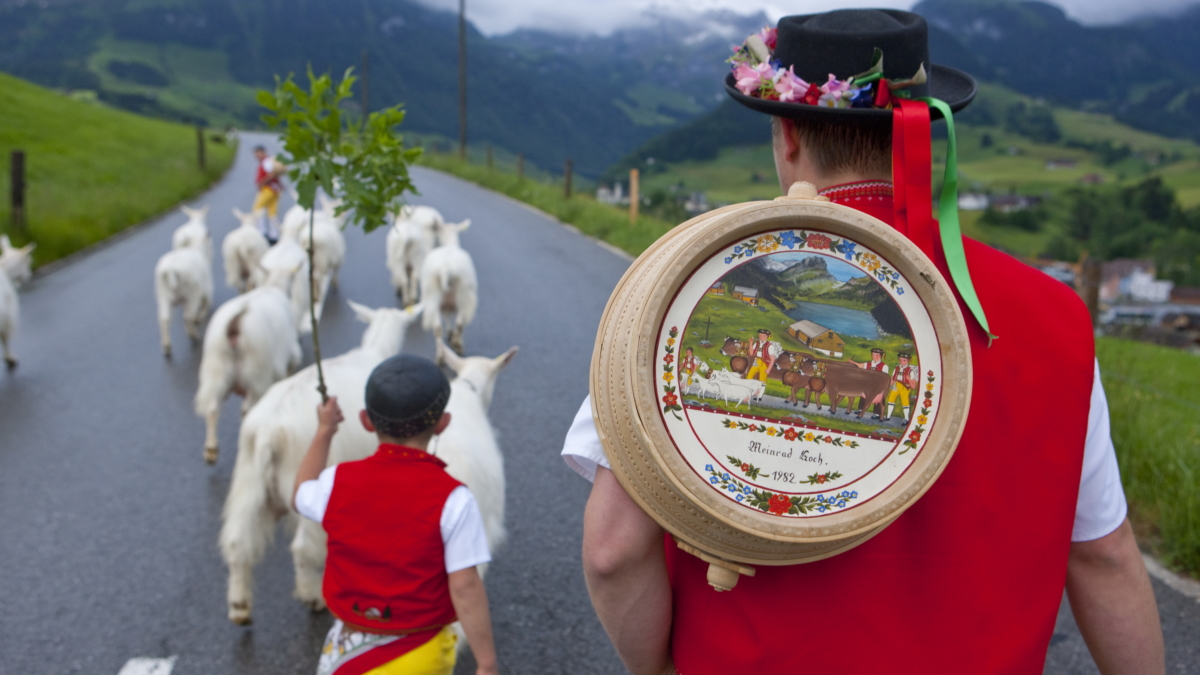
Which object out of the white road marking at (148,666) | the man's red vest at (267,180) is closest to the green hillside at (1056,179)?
the man's red vest at (267,180)

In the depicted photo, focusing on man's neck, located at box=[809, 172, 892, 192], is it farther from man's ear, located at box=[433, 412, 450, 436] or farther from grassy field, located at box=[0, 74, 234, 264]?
grassy field, located at box=[0, 74, 234, 264]

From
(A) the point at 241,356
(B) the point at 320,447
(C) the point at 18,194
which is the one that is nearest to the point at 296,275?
(A) the point at 241,356

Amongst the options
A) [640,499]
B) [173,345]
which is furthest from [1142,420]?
[173,345]

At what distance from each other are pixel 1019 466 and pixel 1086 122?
11838cm

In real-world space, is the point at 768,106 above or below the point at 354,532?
above

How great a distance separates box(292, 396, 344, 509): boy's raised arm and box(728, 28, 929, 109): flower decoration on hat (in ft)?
6.34

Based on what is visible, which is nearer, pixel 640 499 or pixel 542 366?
pixel 640 499

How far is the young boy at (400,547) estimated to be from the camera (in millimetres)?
2467

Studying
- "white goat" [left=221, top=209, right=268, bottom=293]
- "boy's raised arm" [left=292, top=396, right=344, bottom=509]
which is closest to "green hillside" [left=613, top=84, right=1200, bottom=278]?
"white goat" [left=221, top=209, right=268, bottom=293]

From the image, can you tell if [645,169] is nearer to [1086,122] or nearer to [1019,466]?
[1019,466]

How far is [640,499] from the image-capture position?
1.23 metres

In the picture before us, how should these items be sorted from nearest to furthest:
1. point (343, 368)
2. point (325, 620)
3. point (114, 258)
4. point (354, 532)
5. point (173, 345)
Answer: point (354, 532), point (325, 620), point (343, 368), point (173, 345), point (114, 258)

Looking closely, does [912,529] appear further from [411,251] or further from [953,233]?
[411,251]

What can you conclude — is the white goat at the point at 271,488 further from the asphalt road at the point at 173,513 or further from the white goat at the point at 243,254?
the white goat at the point at 243,254
